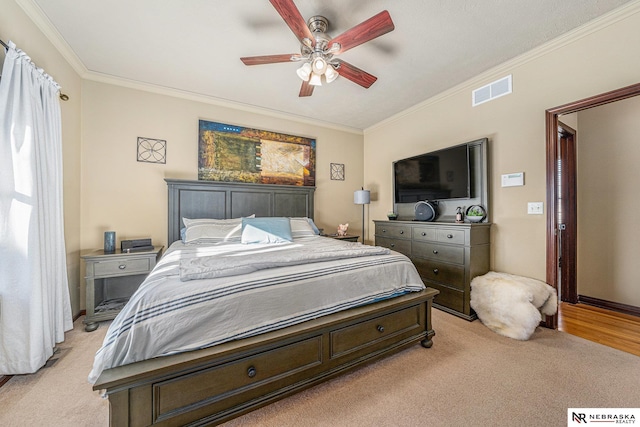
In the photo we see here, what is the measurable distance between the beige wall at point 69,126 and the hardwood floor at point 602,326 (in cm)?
499

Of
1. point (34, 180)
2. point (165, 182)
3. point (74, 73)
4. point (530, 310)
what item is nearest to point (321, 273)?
point (530, 310)

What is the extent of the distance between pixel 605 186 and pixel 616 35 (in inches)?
67.6

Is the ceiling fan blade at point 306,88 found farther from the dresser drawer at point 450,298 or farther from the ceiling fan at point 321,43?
the dresser drawer at point 450,298

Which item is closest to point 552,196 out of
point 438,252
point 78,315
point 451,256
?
point 451,256

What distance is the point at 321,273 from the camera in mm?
1678

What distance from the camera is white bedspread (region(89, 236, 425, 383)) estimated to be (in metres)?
1.19

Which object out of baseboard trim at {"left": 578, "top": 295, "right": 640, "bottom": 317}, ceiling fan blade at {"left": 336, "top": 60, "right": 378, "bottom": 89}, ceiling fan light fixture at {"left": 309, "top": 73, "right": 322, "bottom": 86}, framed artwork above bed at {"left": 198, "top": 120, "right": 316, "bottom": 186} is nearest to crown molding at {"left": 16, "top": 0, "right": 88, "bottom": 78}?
framed artwork above bed at {"left": 198, "top": 120, "right": 316, "bottom": 186}

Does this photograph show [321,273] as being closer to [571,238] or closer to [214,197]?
[214,197]

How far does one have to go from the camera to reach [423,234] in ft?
10.3

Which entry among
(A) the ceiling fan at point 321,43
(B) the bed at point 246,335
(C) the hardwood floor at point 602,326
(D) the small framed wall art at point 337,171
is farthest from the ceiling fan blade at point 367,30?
(C) the hardwood floor at point 602,326

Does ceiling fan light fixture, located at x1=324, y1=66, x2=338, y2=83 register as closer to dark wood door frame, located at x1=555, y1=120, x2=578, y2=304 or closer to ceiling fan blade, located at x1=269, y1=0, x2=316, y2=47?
ceiling fan blade, located at x1=269, y1=0, x2=316, y2=47

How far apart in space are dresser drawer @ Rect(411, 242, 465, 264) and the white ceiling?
203cm

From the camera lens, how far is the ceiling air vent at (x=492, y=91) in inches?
108

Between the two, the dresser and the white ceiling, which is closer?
the white ceiling
